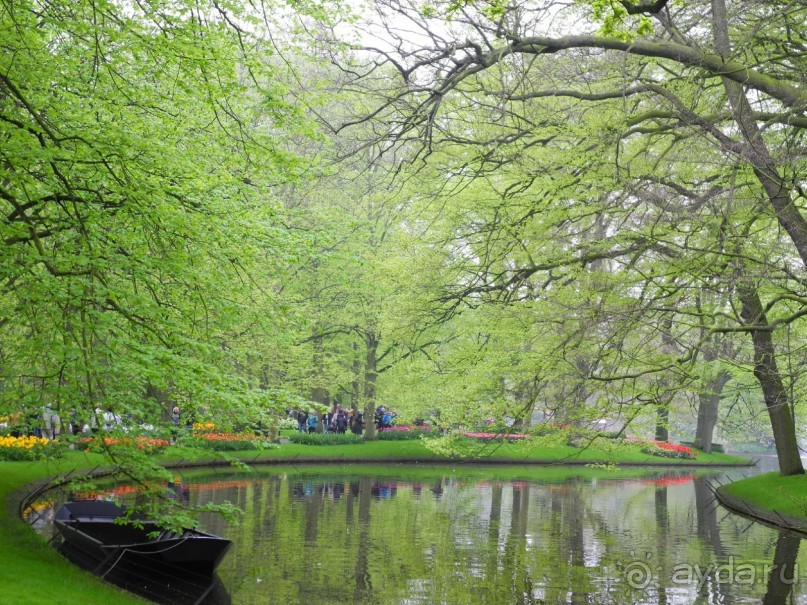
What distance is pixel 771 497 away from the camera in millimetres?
23703

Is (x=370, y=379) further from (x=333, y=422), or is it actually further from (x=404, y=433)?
(x=333, y=422)

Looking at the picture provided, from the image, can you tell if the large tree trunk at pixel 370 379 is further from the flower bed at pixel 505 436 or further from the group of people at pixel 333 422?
the flower bed at pixel 505 436

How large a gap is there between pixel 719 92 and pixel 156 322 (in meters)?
13.4

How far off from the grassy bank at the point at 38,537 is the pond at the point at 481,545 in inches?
67.0

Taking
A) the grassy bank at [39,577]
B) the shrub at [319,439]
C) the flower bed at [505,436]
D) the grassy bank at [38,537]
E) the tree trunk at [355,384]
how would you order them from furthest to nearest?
the tree trunk at [355,384], the shrub at [319,439], the flower bed at [505,436], the grassy bank at [38,537], the grassy bank at [39,577]

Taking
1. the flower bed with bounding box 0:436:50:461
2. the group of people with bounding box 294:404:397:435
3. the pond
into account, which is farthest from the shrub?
the flower bed with bounding box 0:436:50:461

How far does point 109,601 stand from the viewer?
35.0 feet

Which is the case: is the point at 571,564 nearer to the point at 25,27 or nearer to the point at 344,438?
the point at 25,27

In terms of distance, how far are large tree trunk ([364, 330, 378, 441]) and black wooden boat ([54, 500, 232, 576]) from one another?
918 inches

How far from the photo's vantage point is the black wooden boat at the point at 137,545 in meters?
13.7

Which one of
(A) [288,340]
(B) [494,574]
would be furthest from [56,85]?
(B) [494,574]

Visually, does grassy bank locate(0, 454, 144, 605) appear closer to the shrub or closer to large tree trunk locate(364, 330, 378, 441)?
the shrub

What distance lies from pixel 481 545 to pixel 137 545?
23.2 ft
